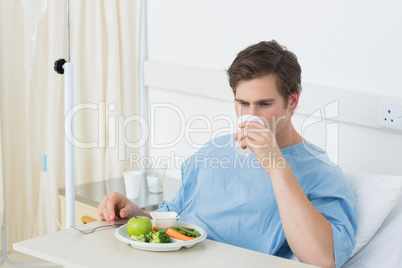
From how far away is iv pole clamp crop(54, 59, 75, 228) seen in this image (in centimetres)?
192

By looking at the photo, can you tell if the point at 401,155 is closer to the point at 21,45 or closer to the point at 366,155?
the point at 366,155

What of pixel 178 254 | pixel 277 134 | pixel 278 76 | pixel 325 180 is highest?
pixel 278 76

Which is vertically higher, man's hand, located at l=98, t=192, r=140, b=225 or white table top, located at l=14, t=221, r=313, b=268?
man's hand, located at l=98, t=192, r=140, b=225

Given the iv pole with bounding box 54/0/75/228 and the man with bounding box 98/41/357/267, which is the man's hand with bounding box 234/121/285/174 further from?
the iv pole with bounding box 54/0/75/228

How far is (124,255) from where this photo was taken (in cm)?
139

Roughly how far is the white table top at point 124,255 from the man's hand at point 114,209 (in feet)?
0.45

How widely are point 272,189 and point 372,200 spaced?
31 centimetres

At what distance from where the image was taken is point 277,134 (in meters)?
1.78

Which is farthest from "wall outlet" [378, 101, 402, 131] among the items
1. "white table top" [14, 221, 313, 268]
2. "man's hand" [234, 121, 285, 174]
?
"white table top" [14, 221, 313, 268]

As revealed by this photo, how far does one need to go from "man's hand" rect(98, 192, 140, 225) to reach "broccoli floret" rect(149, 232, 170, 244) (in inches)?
9.0

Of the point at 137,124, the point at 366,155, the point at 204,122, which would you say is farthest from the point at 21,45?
the point at 366,155

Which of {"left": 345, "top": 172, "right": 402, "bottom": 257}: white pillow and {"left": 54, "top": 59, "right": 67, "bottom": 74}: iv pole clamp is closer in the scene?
{"left": 345, "top": 172, "right": 402, "bottom": 257}: white pillow

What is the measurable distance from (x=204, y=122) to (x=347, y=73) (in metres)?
0.77

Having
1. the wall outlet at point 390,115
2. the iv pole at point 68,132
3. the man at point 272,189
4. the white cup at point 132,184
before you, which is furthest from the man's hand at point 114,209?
the wall outlet at point 390,115
